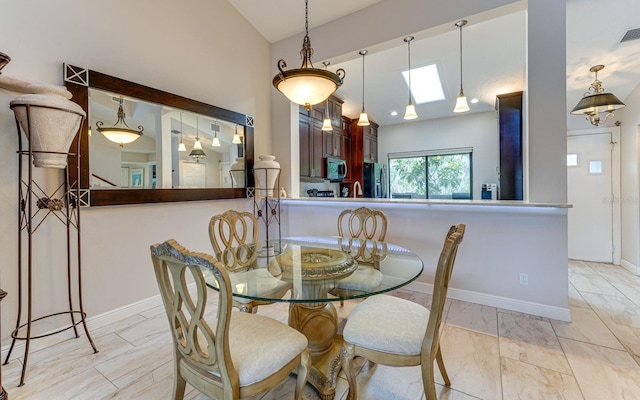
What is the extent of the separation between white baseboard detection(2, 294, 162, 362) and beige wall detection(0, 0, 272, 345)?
0.21 feet

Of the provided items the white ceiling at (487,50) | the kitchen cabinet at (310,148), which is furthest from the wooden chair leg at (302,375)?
the kitchen cabinet at (310,148)

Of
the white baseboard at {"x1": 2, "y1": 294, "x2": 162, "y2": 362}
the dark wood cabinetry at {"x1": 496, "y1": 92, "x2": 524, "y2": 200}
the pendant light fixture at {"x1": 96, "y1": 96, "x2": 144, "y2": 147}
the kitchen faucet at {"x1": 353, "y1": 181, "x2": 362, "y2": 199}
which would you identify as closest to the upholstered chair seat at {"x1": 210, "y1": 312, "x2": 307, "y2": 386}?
the white baseboard at {"x1": 2, "y1": 294, "x2": 162, "y2": 362}

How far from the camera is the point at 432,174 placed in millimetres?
6660

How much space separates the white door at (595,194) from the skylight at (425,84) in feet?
7.42

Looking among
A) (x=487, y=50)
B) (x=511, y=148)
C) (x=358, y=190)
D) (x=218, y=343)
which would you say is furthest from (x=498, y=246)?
(x=358, y=190)

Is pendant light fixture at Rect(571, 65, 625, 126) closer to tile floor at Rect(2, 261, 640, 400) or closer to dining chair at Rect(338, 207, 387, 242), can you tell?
tile floor at Rect(2, 261, 640, 400)

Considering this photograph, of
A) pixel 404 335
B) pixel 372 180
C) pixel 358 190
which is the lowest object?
pixel 404 335

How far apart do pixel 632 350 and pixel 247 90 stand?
4488 millimetres

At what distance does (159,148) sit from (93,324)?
1669 millimetres

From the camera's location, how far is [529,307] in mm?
2500

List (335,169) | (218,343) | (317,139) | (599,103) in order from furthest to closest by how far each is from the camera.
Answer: (335,169) → (317,139) → (599,103) → (218,343)

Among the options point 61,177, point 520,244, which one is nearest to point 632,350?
point 520,244

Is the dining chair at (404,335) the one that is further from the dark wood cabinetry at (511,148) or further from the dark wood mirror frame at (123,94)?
the dark wood cabinetry at (511,148)

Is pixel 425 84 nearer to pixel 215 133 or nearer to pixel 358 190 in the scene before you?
pixel 358 190
